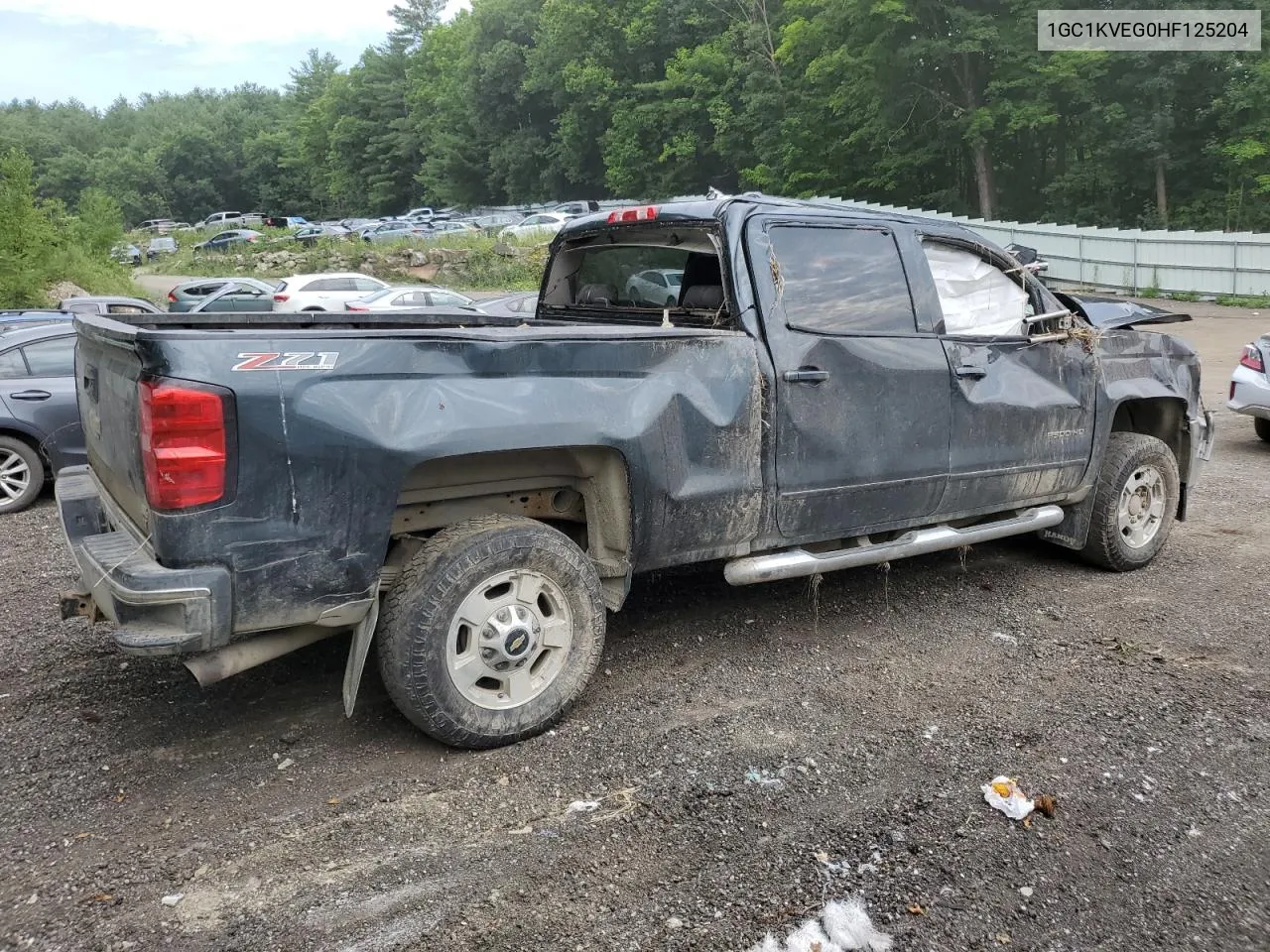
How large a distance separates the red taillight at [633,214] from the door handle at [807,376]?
41.8 inches

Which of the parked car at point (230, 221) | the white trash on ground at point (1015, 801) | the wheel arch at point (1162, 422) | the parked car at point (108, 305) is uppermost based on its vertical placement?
the parked car at point (230, 221)

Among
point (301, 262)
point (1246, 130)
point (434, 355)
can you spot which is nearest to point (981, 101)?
point (1246, 130)

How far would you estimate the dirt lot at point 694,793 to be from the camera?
9.10 ft

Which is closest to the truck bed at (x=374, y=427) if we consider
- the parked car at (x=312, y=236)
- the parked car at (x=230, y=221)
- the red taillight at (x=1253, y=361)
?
the red taillight at (x=1253, y=361)

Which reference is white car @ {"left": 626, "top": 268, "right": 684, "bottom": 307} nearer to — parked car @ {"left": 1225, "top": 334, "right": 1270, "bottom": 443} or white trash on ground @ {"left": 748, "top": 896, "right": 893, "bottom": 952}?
white trash on ground @ {"left": 748, "top": 896, "right": 893, "bottom": 952}

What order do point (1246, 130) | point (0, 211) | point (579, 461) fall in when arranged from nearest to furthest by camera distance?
1. point (579, 461)
2. point (0, 211)
3. point (1246, 130)

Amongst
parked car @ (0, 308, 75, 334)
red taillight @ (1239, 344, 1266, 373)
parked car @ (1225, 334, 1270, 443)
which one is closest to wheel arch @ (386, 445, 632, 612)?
parked car @ (1225, 334, 1270, 443)

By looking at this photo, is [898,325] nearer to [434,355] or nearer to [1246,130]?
[434,355]

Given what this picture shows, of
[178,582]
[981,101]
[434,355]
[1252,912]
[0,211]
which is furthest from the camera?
[981,101]

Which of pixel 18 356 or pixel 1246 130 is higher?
pixel 1246 130

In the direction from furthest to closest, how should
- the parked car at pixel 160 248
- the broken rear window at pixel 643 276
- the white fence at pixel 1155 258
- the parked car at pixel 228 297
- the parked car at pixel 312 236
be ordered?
1. the parked car at pixel 160 248
2. the parked car at pixel 312 236
3. the white fence at pixel 1155 258
4. the parked car at pixel 228 297
5. the broken rear window at pixel 643 276

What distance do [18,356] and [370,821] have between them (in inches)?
284

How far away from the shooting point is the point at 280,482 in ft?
10.5

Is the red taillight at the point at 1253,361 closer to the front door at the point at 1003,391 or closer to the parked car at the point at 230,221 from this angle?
the front door at the point at 1003,391
